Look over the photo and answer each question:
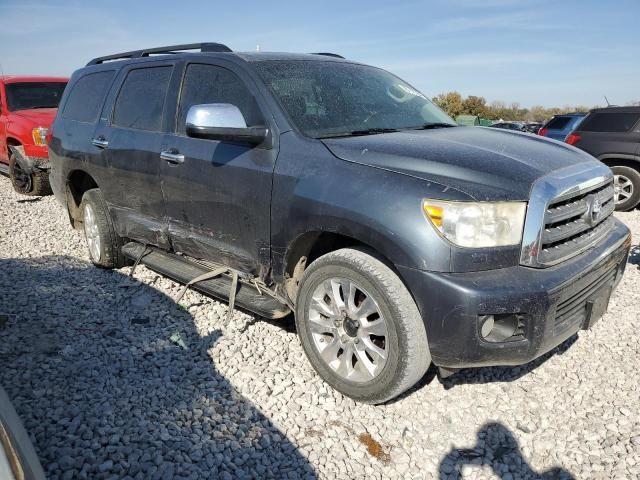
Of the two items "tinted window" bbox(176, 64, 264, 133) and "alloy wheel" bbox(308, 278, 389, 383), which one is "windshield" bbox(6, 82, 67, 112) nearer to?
"tinted window" bbox(176, 64, 264, 133)

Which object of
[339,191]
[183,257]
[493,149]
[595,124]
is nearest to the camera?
[339,191]

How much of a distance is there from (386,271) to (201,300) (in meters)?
2.15

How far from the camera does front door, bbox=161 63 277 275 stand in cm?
312

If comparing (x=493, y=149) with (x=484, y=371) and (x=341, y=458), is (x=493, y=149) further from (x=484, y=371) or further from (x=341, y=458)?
(x=341, y=458)

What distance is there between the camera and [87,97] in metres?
4.94

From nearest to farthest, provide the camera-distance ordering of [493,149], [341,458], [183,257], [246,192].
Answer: [341,458]
[493,149]
[246,192]
[183,257]

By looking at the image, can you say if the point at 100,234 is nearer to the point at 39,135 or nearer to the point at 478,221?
the point at 478,221

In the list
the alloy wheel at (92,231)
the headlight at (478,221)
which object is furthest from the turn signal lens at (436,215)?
the alloy wheel at (92,231)

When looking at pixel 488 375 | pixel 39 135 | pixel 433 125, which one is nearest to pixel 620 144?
pixel 433 125

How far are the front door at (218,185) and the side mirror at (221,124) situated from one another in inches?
4.2

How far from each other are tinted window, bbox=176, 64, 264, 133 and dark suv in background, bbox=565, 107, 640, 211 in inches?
268

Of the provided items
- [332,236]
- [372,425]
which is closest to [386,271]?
[332,236]

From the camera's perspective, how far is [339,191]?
8.73 ft

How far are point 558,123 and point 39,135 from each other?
1379cm
